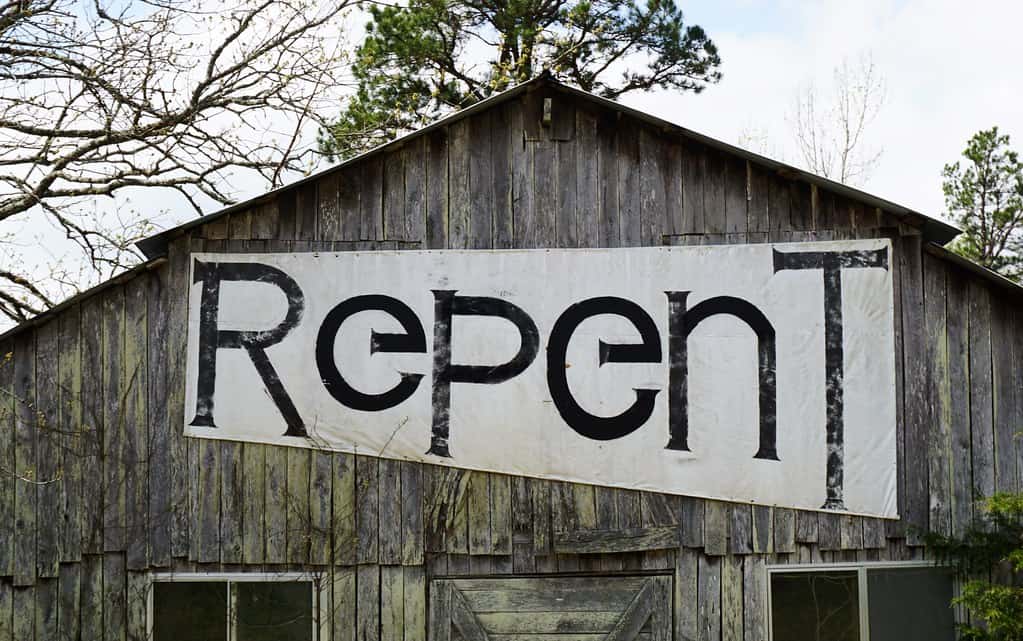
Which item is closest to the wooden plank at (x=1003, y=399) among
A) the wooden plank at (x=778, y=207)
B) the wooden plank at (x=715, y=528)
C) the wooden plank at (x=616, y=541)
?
the wooden plank at (x=778, y=207)

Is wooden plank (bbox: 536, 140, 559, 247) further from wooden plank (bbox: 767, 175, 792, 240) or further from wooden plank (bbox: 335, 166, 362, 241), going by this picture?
wooden plank (bbox: 767, 175, 792, 240)

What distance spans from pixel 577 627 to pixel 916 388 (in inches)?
135

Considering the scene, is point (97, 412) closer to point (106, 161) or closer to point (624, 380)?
point (624, 380)

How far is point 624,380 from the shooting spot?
8422 mm

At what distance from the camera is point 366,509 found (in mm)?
8414

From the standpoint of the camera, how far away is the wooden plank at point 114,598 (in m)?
8.34

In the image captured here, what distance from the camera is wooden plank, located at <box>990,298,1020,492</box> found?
841 centimetres

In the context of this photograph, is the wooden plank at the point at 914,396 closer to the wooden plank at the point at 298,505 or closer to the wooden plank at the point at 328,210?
the wooden plank at the point at 328,210

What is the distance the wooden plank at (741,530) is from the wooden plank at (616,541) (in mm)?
478

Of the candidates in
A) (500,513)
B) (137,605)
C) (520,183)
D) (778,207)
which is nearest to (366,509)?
(500,513)

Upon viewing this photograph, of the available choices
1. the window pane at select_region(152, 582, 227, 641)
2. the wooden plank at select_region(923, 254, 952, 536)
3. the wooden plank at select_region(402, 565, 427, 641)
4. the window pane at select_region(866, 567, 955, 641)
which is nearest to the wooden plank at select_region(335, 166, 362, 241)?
the wooden plank at select_region(402, 565, 427, 641)

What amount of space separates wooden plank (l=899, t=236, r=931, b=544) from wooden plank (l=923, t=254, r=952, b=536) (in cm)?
4

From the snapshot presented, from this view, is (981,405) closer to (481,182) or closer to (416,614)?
(481,182)

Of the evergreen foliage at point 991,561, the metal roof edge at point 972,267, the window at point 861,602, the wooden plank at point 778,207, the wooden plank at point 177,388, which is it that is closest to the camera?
the evergreen foliage at point 991,561
